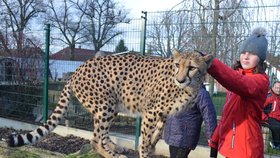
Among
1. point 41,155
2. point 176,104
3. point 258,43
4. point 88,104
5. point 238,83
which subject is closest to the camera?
point 238,83

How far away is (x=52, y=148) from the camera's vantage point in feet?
21.9

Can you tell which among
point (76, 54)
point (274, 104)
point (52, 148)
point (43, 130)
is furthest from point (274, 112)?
point (43, 130)

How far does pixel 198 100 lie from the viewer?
4.26 meters

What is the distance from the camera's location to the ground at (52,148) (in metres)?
5.32

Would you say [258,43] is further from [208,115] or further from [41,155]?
[41,155]

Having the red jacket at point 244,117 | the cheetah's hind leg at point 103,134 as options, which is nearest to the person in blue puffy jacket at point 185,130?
the cheetah's hind leg at point 103,134

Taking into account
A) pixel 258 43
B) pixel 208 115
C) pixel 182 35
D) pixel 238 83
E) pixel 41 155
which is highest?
pixel 182 35

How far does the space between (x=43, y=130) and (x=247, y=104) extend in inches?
114

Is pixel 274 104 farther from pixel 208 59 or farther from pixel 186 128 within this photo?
pixel 208 59

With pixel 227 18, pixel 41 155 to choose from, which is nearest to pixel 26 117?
pixel 41 155

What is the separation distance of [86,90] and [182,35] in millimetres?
2093

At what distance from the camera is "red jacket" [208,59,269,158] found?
2.63 metres

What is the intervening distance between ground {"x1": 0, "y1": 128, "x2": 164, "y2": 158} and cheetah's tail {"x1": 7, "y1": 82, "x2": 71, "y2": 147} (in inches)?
23.3

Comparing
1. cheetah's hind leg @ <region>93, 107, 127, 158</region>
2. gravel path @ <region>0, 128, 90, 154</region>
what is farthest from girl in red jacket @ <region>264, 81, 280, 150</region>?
gravel path @ <region>0, 128, 90, 154</region>
